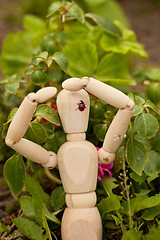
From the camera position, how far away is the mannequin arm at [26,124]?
753mm

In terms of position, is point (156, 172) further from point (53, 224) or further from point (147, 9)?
point (147, 9)

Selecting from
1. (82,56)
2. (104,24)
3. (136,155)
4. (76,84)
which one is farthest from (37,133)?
(104,24)

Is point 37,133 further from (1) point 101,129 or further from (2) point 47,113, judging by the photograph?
(1) point 101,129

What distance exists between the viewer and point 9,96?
1323 millimetres

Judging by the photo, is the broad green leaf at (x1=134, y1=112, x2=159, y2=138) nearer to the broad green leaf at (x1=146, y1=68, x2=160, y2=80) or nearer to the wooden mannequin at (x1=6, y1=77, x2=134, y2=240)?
the wooden mannequin at (x1=6, y1=77, x2=134, y2=240)

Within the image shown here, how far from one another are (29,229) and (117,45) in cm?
76

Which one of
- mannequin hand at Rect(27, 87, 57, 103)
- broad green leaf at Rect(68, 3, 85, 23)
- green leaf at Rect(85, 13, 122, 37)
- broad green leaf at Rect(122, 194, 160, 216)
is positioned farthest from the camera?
green leaf at Rect(85, 13, 122, 37)

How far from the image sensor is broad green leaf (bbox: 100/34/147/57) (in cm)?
125

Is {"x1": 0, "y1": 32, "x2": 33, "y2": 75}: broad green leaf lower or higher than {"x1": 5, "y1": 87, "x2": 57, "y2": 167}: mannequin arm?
lower

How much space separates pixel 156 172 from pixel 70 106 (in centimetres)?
33

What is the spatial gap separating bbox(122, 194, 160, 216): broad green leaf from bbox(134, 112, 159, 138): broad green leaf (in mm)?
159

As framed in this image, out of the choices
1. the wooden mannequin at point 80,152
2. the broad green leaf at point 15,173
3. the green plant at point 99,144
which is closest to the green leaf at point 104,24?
the green plant at point 99,144

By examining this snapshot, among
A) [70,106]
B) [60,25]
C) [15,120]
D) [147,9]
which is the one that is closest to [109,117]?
[70,106]

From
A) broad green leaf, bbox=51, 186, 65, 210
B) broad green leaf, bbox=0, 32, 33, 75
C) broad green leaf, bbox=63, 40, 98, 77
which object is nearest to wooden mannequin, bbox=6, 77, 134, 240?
broad green leaf, bbox=51, 186, 65, 210
